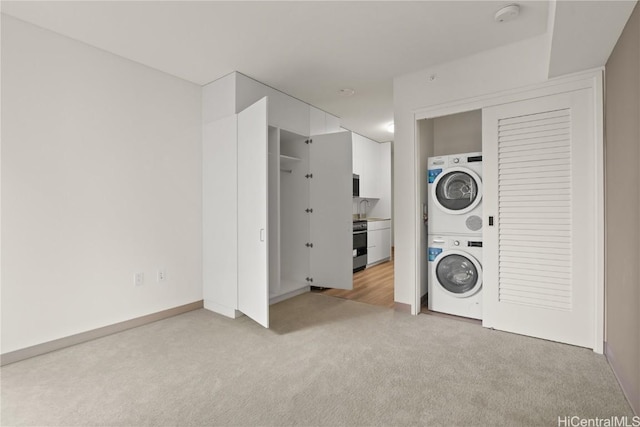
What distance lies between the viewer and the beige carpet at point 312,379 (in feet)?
5.55

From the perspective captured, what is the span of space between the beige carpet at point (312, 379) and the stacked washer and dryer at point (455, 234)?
34cm

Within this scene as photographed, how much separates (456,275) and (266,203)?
2.06 meters

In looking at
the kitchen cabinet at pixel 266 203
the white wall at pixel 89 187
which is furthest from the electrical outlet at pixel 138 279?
the kitchen cabinet at pixel 266 203

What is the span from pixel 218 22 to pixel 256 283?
7.05 feet

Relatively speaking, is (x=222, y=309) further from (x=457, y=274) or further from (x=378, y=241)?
(x=378, y=241)

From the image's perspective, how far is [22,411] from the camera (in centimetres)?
174

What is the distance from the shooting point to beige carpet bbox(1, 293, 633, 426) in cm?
169

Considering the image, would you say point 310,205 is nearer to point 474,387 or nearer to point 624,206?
point 474,387

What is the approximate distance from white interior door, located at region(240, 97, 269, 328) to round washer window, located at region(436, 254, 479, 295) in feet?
5.95

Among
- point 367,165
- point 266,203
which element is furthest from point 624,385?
point 367,165

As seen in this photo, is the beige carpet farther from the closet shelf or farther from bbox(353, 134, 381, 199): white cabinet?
bbox(353, 134, 381, 199): white cabinet

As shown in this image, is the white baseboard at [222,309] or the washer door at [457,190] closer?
the washer door at [457,190]

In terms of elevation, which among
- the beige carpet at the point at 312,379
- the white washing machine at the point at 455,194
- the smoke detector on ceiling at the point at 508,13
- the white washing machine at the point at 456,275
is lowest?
the beige carpet at the point at 312,379

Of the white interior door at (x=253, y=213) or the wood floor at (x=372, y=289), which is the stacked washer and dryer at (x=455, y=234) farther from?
the white interior door at (x=253, y=213)
